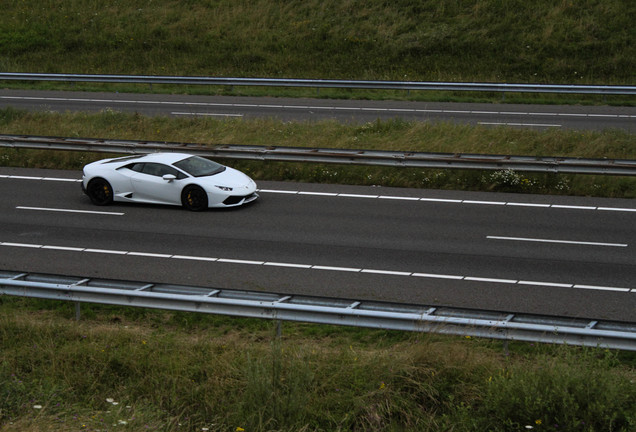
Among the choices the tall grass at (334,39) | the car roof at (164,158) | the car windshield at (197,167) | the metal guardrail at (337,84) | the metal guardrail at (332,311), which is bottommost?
the metal guardrail at (332,311)

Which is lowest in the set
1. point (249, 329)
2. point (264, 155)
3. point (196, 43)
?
point (249, 329)

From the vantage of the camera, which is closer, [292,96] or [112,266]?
[112,266]

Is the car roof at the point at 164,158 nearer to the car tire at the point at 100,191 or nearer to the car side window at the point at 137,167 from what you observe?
the car side window at the point at 137,167

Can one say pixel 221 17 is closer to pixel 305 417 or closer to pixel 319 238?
pixel 319 238

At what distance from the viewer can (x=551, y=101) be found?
27922 millimetres

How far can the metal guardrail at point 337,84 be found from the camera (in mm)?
27234

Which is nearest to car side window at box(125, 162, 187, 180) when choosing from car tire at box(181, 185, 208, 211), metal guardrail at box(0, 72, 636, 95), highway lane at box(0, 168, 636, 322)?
car tire at box(181, 185, 208, 211)

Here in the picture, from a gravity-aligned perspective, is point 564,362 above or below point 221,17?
below

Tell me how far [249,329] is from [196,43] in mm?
30072

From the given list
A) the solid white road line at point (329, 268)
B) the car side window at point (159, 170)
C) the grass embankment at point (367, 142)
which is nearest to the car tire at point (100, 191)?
the car side window at point (159, 170)

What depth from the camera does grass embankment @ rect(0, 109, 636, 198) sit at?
1795cm

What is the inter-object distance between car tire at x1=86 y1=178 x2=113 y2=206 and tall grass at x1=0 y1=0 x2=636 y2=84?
711 inches

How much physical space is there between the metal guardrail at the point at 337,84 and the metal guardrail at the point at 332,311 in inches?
799

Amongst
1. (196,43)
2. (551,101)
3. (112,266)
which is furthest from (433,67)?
(112,266)
